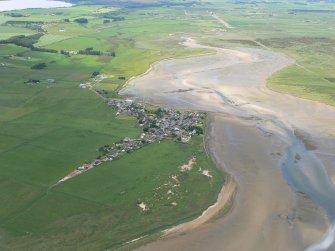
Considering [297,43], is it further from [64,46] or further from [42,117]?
[42,117]

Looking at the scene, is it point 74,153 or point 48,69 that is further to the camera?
point 48,69

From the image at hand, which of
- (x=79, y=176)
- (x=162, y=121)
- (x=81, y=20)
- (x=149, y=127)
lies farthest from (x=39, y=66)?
(x=81, y=20)

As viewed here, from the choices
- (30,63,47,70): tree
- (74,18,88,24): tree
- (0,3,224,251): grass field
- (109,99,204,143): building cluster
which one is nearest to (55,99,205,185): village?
(109,99,204,143): building cluster

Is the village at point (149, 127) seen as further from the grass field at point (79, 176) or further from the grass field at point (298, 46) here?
the grass field at point (298, 46)

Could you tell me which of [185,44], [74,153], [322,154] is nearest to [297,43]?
[185,44]

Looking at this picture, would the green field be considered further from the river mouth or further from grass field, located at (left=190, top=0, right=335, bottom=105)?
the river mouth

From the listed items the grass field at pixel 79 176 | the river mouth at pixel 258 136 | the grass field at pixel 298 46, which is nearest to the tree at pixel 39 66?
the grass field at pixel 79 176

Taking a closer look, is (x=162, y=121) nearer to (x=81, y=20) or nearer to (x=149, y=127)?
(x=149, y=127)
